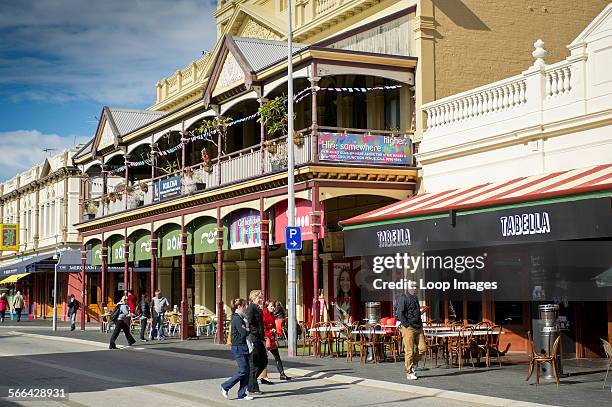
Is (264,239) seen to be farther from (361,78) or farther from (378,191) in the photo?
(361,78)

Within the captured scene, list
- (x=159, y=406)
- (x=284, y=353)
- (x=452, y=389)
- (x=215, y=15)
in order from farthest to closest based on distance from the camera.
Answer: (x=215, y=15)
(x=284, y=353)
(x=452, y=389)
(x=159, y=406)

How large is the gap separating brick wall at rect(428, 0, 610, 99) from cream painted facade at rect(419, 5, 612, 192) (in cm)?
233

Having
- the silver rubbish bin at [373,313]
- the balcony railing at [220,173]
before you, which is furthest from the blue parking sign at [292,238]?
the balcony railing at [220,173]

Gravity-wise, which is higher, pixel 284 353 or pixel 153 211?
pixel 153 211

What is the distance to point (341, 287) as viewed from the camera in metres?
31.1

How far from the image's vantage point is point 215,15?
4166 cm

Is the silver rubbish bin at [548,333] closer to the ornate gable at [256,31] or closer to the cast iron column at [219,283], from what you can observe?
the cast iron column at [219,283]

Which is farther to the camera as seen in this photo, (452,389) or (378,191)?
(378,191)

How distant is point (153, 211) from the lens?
3425cm

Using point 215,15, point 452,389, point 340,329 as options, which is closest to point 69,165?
point 215,15

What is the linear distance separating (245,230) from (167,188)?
5.70 metres

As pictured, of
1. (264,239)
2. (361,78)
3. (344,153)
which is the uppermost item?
(361,78)

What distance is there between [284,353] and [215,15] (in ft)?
71.2

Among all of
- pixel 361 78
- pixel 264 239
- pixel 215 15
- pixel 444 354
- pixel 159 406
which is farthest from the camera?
pixel 215 15
